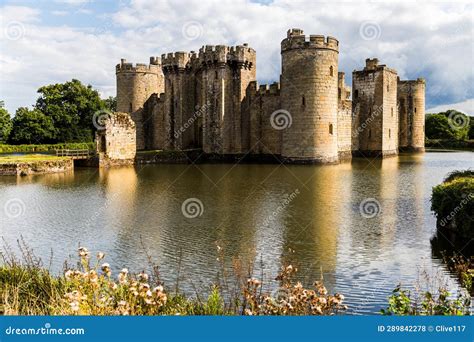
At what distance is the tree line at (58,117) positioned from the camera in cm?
5016

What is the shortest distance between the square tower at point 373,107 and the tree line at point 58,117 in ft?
85.5

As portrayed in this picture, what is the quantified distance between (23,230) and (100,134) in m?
20.7

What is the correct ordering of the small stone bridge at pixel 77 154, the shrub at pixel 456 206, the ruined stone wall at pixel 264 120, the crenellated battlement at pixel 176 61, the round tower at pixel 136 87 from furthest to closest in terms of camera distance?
the round tower at pixel 136 87 → the crenellated battlement at pixel 176 61 → the ruined stone wall at pixel 264 120 → the small stone bridge at pixel 77 154 → the shrub at pixel 456 206

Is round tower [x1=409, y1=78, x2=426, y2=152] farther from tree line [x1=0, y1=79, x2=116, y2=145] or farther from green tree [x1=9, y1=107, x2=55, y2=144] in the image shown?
green tree [x1=9, y1=107, x2=55, y2=144]

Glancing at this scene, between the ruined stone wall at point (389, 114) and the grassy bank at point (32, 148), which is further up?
the ruined stone wall at point (389, 114)

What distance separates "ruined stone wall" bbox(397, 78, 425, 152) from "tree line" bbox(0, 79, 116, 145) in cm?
2824

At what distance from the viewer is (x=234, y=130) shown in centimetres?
3653

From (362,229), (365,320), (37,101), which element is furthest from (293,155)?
(37,101)

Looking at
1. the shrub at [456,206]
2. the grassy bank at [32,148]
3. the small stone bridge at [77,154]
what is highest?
the grassy bank at [32,148]

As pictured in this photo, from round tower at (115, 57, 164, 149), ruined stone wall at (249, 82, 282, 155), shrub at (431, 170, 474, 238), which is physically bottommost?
shrub at (431, 170, 474, 238)

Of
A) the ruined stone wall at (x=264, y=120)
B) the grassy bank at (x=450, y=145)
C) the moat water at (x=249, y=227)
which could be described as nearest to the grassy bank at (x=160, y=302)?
the moat water at (x=249, y=227)

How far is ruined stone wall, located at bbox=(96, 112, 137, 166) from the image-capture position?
107ft

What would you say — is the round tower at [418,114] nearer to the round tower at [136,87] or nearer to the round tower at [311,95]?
the round tower at [311,95]

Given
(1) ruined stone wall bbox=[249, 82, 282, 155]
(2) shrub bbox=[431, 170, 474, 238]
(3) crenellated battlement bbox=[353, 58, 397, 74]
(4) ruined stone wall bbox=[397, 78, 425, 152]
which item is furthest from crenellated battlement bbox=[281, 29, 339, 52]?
(2) shrub bbox=[431, 170, 474, 238]
